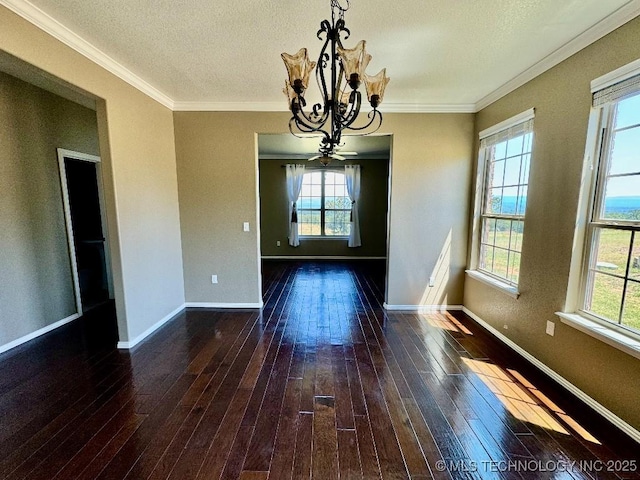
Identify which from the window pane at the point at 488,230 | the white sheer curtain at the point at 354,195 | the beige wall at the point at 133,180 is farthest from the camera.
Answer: the white sheer curtain at the point at 354,195

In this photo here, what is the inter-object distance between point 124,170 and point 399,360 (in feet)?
10.4

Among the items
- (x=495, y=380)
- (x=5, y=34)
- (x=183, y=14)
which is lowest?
(x=495, y=380)

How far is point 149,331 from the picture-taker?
3.16 m

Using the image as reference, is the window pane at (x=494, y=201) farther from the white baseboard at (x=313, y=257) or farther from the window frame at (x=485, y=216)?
the white baseboard at (x=313, y=257)

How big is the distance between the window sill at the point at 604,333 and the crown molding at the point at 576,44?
6.44 feet

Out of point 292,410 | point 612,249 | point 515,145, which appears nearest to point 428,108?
point 515,145

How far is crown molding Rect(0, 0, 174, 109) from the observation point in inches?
70.9

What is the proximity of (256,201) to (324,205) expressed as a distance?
12.1 feet

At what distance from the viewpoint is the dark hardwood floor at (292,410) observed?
1.58 m

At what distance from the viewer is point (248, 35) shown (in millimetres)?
2119

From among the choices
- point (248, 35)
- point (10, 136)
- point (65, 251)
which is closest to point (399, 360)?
point (248, 35)

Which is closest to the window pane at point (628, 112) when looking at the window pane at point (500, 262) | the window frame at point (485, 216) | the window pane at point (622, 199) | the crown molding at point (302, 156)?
the window pane at point (622, 199)

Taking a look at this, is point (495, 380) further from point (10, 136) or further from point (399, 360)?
point (10, 136)

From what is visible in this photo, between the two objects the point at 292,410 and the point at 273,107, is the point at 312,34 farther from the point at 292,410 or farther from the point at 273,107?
the point at 292,410
